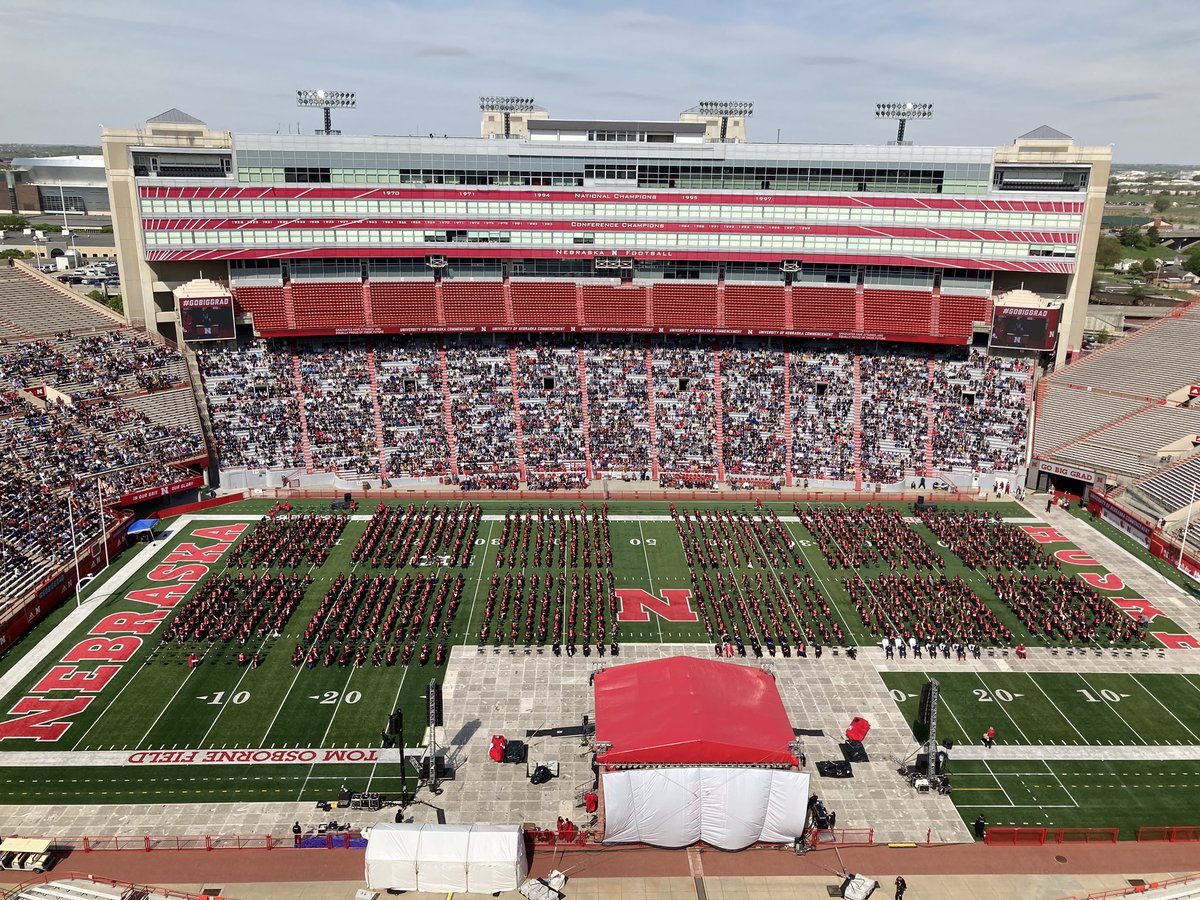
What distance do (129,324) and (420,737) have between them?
131ft

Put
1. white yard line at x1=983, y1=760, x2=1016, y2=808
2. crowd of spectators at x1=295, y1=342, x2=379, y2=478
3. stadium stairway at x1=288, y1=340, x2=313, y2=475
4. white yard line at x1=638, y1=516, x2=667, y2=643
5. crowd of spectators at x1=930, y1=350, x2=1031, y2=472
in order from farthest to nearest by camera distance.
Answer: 1. crowd of spectators at x1=930, y1=350, x2=1031, y2=472
2. crowd of spectators at x1=295, y1=342, x2=379, y2=478
3. stadium stairway at x1=288, y1=340, x2=313, y2=475
4. white yard line at x1=638, y1=516, x2=667, y2=643
5. white yard line at x1=983, y1=760, x2=1016, y2=808

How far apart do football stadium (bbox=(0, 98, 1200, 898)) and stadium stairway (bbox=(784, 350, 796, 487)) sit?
0.27 meters

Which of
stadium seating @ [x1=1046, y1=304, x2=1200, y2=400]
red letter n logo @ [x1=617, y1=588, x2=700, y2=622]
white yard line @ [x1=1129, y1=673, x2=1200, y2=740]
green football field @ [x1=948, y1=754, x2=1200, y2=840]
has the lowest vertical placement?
green football field @ [x1=948, y1=754, x2=1200, y2=840]

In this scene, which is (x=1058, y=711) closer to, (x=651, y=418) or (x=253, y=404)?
(x=651, y=418)

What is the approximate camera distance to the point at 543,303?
57156 millimetres

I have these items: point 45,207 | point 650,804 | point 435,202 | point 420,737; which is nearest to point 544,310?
point 435,202

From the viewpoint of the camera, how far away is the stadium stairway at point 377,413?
1946 inches

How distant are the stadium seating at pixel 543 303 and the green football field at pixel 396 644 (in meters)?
15.1

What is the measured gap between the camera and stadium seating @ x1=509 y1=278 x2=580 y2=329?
5594 centimetres

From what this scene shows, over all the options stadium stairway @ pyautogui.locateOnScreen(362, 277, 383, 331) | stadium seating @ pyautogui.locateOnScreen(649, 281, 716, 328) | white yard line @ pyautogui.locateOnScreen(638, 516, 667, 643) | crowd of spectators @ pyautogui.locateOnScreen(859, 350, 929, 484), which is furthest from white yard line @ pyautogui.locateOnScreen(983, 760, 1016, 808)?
stadium stairway @ pyautogui.locateOnScreen(362, 277, 383, 331)

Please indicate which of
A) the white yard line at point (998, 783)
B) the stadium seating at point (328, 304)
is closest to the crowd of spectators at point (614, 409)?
the stadium seating at point (328, 304)

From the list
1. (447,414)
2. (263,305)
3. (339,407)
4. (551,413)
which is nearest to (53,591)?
(339,407)

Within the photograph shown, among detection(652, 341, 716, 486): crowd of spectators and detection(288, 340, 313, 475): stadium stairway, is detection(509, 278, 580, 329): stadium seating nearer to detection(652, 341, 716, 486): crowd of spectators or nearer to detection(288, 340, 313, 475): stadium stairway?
detection(652, 341, 716, 486): crowd of spectators

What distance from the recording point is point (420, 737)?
27062mm
